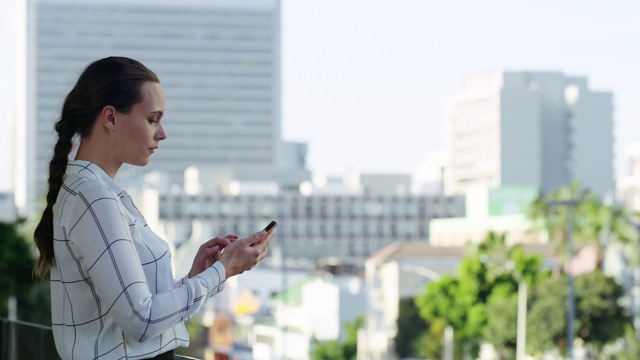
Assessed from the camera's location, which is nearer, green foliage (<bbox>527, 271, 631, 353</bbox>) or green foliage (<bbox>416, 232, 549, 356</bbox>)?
green foliage (<bbox>527, 271, 631, 353</bbox>)

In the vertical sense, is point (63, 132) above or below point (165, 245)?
above

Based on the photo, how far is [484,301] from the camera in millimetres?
92500

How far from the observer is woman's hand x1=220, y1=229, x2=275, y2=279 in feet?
13.6

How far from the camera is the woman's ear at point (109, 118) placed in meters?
4.16

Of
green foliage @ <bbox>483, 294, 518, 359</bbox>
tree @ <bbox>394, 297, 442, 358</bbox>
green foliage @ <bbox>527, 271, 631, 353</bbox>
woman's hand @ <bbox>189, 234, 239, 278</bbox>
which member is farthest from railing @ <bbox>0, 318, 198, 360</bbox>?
tree @ <bbox>394, 297, 442, 358</bbox>

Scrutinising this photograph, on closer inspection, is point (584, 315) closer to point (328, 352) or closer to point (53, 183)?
point (328, 352)

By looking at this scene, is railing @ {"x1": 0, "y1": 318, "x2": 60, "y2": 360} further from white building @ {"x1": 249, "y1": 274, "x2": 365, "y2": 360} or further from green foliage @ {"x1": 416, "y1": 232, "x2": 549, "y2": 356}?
white building @ {"x1": 249, "y1": 274, "x2": 365, "y2": 360}

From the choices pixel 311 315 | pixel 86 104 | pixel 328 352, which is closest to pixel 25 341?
pixel 86 104

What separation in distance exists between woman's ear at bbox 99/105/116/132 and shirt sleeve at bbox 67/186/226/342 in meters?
0.20

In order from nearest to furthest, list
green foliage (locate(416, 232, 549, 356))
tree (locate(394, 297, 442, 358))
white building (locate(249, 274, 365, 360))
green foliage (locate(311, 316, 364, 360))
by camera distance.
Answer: green foliage (locate(416, 232, 549, 356))
tree (locate(394, 297, 442, 358))
green foliage (locate(311, 316, 364, 360))
white building (locate(249, 274, 365, 360))

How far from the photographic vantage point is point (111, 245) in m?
3.94

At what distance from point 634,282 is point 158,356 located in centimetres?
10758

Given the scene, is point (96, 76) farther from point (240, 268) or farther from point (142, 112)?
point (240, 268)

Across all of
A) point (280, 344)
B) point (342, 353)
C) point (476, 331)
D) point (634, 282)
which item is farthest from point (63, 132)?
point (280, 344)
